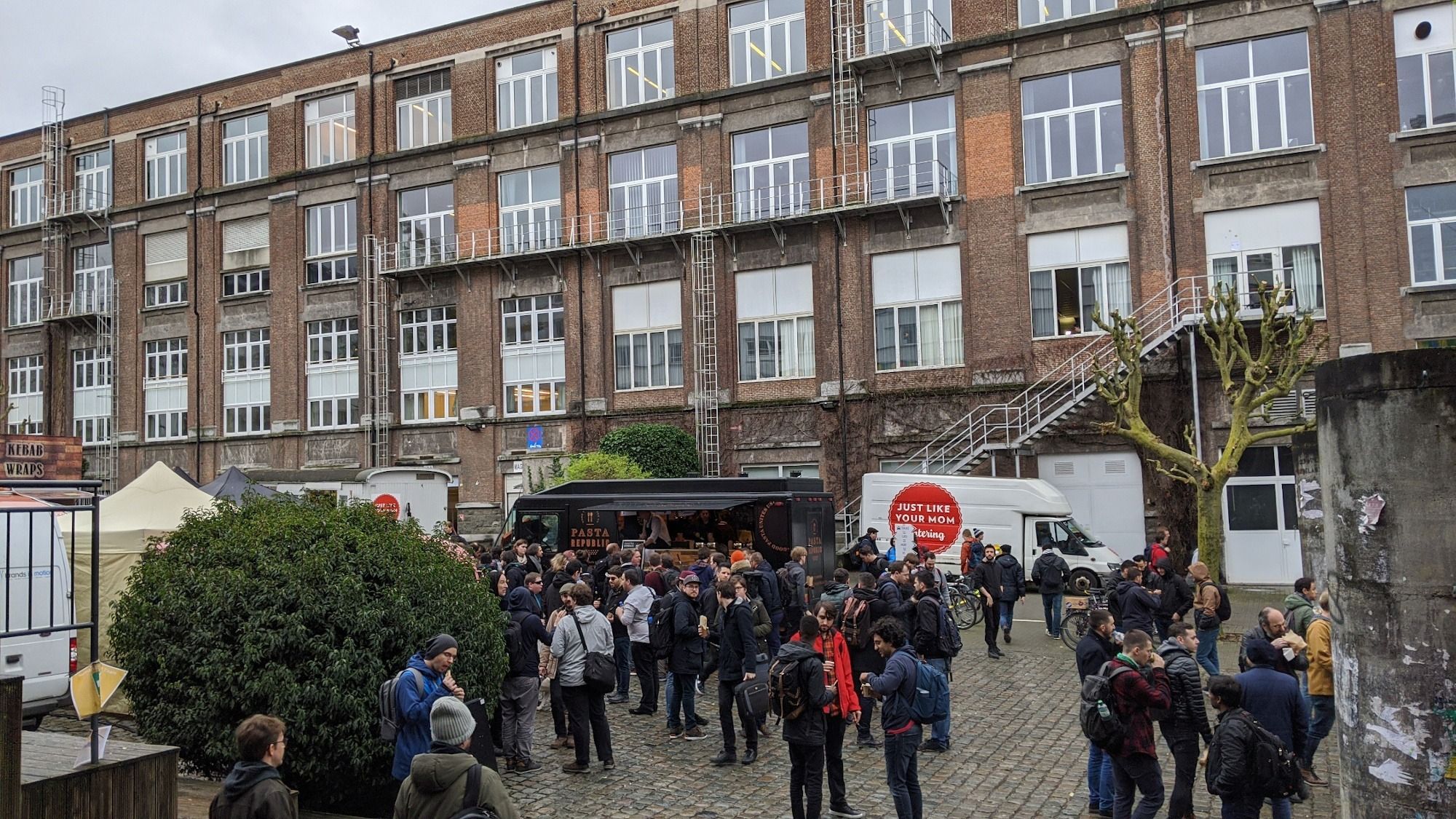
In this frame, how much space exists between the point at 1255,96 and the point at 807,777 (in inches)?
909

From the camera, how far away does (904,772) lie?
26.6 feet

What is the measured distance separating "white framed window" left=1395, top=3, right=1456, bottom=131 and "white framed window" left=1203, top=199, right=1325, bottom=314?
272cm

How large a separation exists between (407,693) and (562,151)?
A: 28.3 m

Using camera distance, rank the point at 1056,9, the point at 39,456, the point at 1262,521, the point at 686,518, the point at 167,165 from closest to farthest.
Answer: the point at 686,518
the point at 1262,521
the point at 1056,9
the point at 39,456
the point at 167,165

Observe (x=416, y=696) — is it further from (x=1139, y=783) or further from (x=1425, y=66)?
(x=1425, y=66)

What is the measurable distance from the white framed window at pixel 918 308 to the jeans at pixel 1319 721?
19165 millimetres

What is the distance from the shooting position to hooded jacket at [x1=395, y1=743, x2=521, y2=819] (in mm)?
5262

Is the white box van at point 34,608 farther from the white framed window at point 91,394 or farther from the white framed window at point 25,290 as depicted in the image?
the white framed window at point 25,290

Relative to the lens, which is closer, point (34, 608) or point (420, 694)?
point (420, 694)

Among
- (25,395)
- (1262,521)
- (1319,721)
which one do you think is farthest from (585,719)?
(25,395)

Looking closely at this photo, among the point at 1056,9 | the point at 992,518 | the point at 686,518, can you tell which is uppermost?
the point at 1056,9

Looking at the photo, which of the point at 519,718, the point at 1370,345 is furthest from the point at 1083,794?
the point at 1370,345

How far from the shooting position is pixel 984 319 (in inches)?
1094

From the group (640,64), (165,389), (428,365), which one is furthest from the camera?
(165,389)
